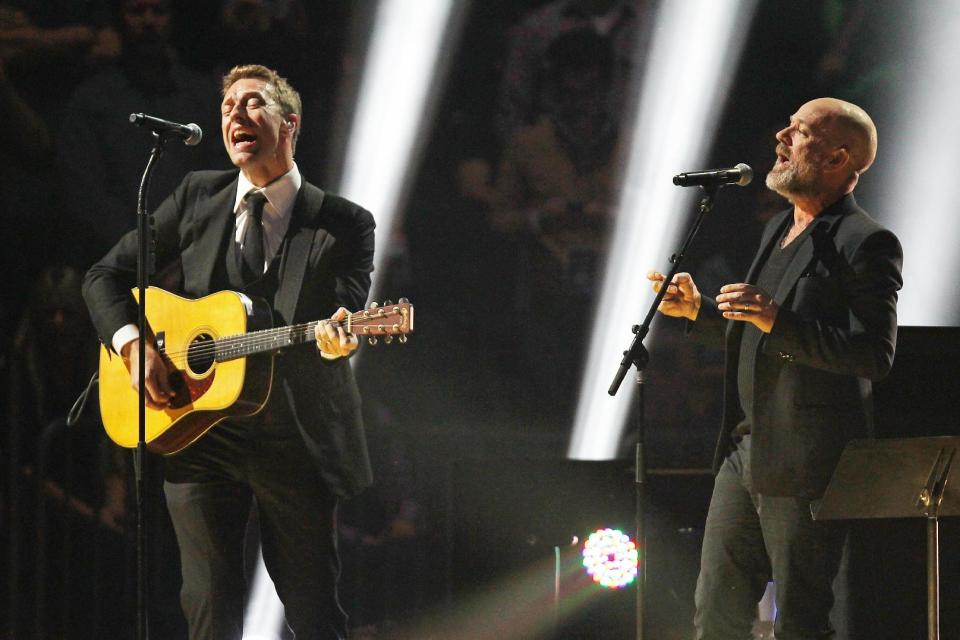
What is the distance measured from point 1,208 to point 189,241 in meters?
2.12

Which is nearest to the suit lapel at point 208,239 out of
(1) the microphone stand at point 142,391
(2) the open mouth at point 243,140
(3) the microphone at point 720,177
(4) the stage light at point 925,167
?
(2) the open mouth at point 243,140

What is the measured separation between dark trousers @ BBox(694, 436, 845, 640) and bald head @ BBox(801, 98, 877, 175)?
971 millimetres

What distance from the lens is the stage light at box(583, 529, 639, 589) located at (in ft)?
14.8

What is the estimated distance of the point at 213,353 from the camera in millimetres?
3611

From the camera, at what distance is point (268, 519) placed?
3.61 metres

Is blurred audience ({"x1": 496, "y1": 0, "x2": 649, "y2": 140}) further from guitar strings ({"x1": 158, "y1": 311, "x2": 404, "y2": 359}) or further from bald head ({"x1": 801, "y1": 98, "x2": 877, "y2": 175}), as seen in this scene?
guitar strings ({"x1": 158, "y1": 311, "x2": 404, "y2": 359})

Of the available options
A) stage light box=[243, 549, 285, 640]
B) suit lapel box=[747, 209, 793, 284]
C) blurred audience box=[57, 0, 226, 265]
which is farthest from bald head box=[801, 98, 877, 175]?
stage light box=[243, 549, 285, 640]

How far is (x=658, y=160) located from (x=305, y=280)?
9.65 ft

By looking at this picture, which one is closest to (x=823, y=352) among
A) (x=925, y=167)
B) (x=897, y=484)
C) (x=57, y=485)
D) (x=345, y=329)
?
(x=897, y=484)

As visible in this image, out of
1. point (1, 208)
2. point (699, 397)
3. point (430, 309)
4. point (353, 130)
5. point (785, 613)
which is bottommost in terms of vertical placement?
point (785, 613)

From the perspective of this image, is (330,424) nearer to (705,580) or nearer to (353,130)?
(705,580)

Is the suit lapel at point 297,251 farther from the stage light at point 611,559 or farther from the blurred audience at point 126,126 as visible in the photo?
the blurred audience at point 126,126

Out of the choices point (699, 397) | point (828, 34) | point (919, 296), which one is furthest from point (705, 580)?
point (828, 34)

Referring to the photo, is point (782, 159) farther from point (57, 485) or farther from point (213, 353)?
point (57, 485)
